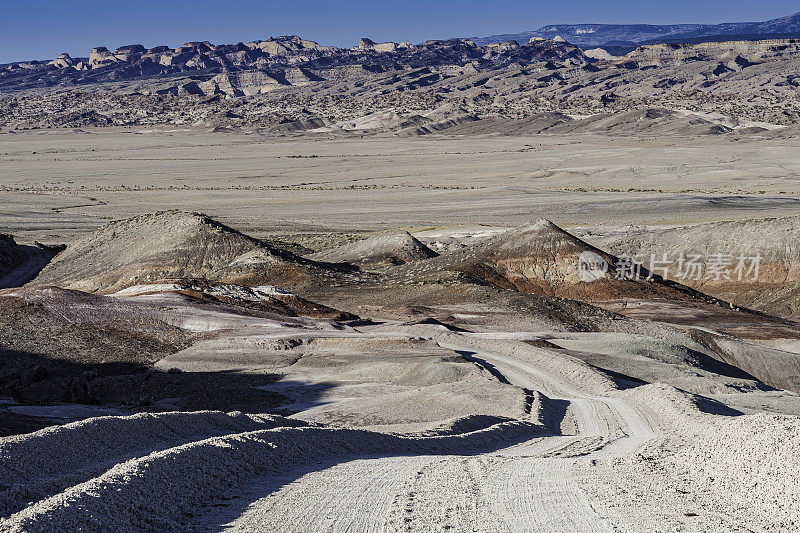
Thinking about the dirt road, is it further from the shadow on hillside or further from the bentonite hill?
the shadow on hillside

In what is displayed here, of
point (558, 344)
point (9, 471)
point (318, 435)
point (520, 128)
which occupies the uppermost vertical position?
point (520, 128)

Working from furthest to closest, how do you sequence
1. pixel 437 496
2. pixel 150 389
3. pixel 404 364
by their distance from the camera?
pixel 404 364 → pixel 150 389 → pixel 437 496

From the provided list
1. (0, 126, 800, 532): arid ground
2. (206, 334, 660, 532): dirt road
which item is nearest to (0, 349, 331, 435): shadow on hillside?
(0, 126, 800, 532): arid ground

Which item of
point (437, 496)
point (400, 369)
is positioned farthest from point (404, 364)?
point (437, 496)

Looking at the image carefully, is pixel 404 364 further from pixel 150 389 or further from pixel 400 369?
pixel 150 389

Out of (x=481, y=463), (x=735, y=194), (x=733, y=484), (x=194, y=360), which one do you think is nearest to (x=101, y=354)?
(x=194, y=360)

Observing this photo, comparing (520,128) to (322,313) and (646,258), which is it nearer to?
(646,258)

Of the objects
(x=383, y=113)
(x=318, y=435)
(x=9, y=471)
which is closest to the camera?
(x=9, y=471)

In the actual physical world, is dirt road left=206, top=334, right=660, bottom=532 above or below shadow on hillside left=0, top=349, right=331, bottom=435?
above

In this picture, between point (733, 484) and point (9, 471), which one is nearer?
point (9, 471)

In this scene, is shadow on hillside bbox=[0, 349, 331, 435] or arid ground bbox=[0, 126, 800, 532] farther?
shadow on hillside bbox=[0, 349, 331, 435]

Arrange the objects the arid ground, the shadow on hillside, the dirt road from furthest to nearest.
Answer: the shadow on hillside < the arid ground < the dirt road
